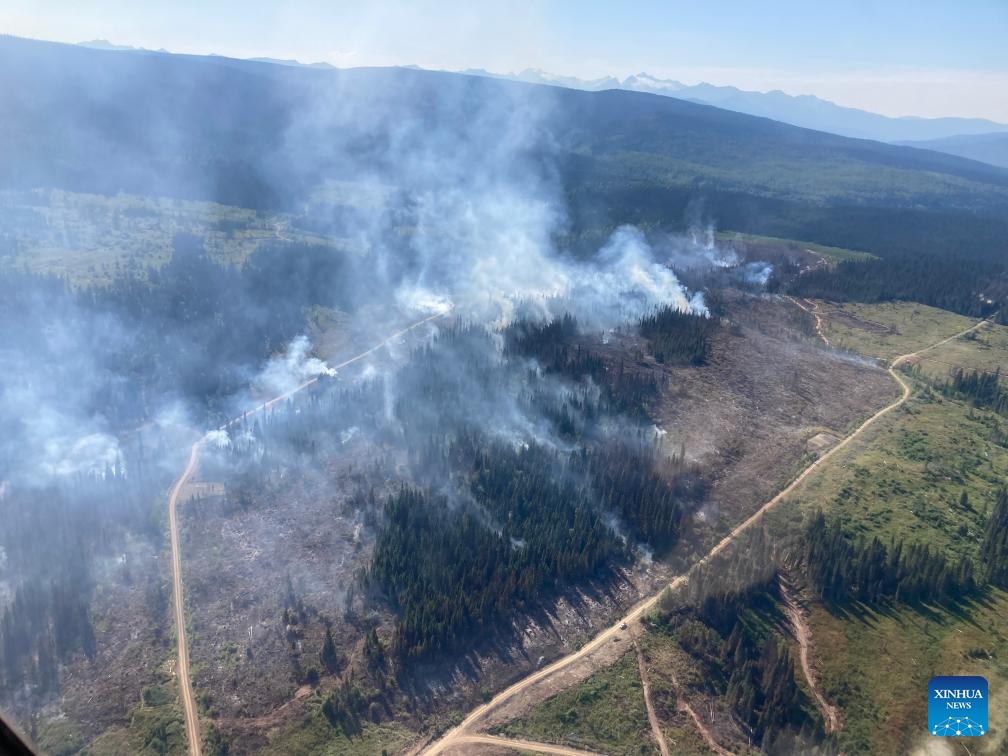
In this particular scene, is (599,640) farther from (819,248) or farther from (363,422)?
(819,248)

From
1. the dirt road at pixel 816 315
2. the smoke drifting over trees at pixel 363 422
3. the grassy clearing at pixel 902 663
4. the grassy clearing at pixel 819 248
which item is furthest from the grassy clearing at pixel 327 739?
the grassy clearing at pixel 819 248

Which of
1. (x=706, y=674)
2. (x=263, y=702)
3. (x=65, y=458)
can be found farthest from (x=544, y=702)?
(x=65, y=458)

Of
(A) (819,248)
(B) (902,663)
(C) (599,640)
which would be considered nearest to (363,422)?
(C) (599,640)

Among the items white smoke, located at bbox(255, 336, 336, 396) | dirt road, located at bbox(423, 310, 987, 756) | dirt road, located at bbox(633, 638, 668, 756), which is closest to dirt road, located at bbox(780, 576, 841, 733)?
dirt road, located at bbox(423, 310, 987, 756)

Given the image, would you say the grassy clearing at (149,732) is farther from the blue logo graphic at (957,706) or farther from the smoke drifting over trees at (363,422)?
the blue logo graphic at (957,706)

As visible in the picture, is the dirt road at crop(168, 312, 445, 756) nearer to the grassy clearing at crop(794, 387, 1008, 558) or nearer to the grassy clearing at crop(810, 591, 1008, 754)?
the grassy clearing at crop(810, 591, 1008, 754)

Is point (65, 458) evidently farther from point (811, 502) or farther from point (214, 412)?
point (811, 502)
